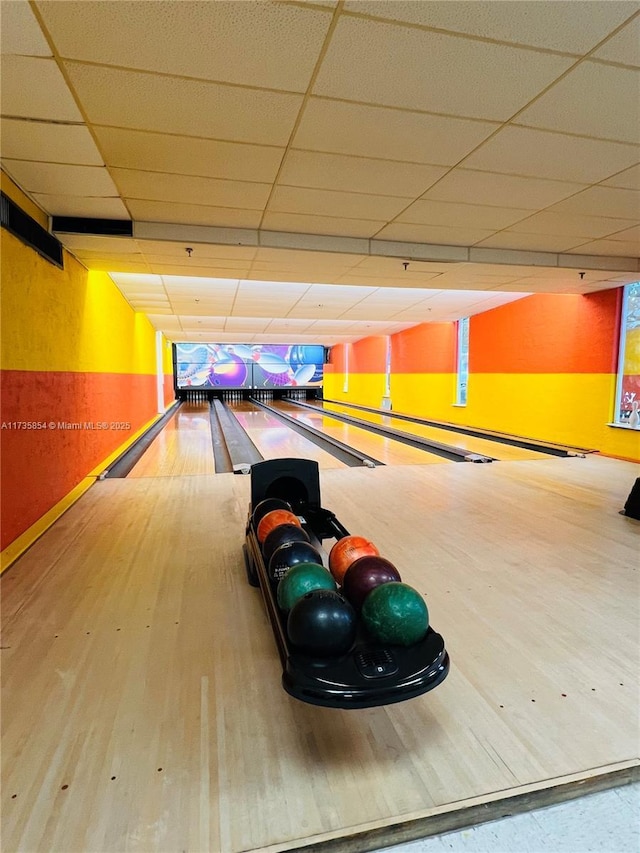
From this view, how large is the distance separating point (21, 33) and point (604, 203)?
3.28m

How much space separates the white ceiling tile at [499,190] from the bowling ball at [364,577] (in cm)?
223

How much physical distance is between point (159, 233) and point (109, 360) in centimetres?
239

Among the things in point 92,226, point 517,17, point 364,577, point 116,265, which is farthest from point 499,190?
point 116,265

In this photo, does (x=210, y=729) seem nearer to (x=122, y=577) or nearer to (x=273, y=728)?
(x=273, y=728)

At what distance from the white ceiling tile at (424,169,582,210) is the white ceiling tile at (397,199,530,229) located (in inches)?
3.9

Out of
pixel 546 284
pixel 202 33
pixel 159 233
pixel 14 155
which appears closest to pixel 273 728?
pixel 202 33

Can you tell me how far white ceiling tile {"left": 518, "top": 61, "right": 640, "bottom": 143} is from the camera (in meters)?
1.80

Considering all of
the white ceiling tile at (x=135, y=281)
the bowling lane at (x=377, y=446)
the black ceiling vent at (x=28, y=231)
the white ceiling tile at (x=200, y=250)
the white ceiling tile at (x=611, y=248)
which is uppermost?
the white ceiling tile at (x=611, y=248)

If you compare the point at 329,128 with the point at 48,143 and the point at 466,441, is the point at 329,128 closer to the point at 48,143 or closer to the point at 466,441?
the point at 48,143

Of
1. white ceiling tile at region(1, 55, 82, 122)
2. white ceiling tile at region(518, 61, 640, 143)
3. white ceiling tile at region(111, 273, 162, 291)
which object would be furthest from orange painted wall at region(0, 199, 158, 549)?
white ceiling tile at region(518, 61, 640, 143)

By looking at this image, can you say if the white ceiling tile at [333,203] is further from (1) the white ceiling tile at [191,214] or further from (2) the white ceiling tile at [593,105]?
(2) the white ceiling tile at [593,105]

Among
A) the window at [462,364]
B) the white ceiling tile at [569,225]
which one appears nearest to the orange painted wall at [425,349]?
the window at [462,364]

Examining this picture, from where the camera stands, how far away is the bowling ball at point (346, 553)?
1.83 metres

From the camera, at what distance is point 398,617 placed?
1.33 meters
